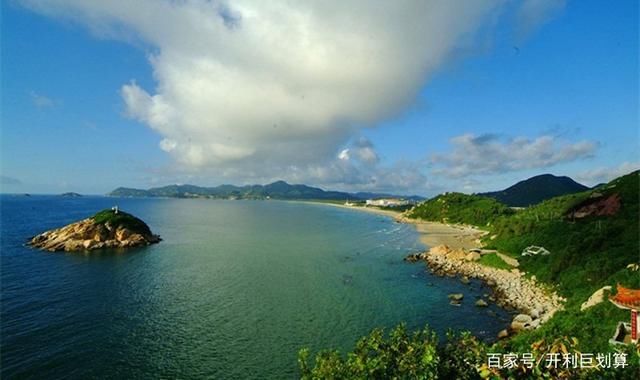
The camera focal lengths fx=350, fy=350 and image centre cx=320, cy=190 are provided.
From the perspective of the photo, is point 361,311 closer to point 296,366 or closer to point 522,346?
point 296,366

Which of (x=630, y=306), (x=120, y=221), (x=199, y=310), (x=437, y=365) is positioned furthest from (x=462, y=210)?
(x=437, y=365)

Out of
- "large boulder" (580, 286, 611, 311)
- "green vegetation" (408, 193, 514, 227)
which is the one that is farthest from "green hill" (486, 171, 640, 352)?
"green vegetation" (408, 193, 514, 227)

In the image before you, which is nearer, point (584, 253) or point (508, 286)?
point (584, 253)

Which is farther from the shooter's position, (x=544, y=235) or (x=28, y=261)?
(x=544, y=235)

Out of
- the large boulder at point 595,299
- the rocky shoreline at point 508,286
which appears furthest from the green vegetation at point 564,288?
the rocky shoreline at point 508,286

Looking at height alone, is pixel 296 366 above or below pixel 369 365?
below

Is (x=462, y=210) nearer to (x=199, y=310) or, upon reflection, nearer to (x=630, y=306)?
(x=199, y=310)

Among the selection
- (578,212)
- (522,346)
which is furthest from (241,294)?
(578,212)
